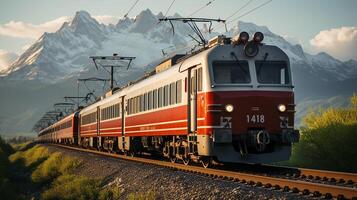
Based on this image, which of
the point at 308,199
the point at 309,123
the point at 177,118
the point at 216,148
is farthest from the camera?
the point at 309,123

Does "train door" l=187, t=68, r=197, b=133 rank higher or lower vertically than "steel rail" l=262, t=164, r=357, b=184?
higher

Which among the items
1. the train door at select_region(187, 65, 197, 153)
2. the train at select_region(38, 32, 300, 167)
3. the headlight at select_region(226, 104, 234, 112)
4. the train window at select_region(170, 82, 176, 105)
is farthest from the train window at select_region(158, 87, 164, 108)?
the headlight at select_region(226, 104, 234, 112)

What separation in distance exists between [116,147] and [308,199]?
73.8 feet

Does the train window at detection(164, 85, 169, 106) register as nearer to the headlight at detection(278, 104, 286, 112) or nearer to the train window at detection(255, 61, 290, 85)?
the train window at detection(255, 61, 290, 85)

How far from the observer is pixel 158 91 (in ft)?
71.1

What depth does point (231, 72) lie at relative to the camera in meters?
16.5

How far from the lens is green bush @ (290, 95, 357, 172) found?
850 inches

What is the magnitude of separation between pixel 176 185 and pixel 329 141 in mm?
10262

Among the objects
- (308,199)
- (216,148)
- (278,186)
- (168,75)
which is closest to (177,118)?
(168,75)

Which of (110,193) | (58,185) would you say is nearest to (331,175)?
(110,193)

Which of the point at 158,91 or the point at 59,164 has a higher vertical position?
the point at 158,91

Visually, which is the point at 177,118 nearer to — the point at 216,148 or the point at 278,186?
the point at 216,148

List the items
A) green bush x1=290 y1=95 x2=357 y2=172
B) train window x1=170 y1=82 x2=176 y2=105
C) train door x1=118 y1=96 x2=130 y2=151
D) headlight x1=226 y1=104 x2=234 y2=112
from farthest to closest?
train door x1=118 y1=96 x2=130 y2=151, green bush x1=290 y1=95 x2=357 y2=172, train window x1=170 y1=82 x2=176 y2=105, headlight x1=226 y1=104 x2=234 y2=112

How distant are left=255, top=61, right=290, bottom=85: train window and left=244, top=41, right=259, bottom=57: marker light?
11.8 inches
